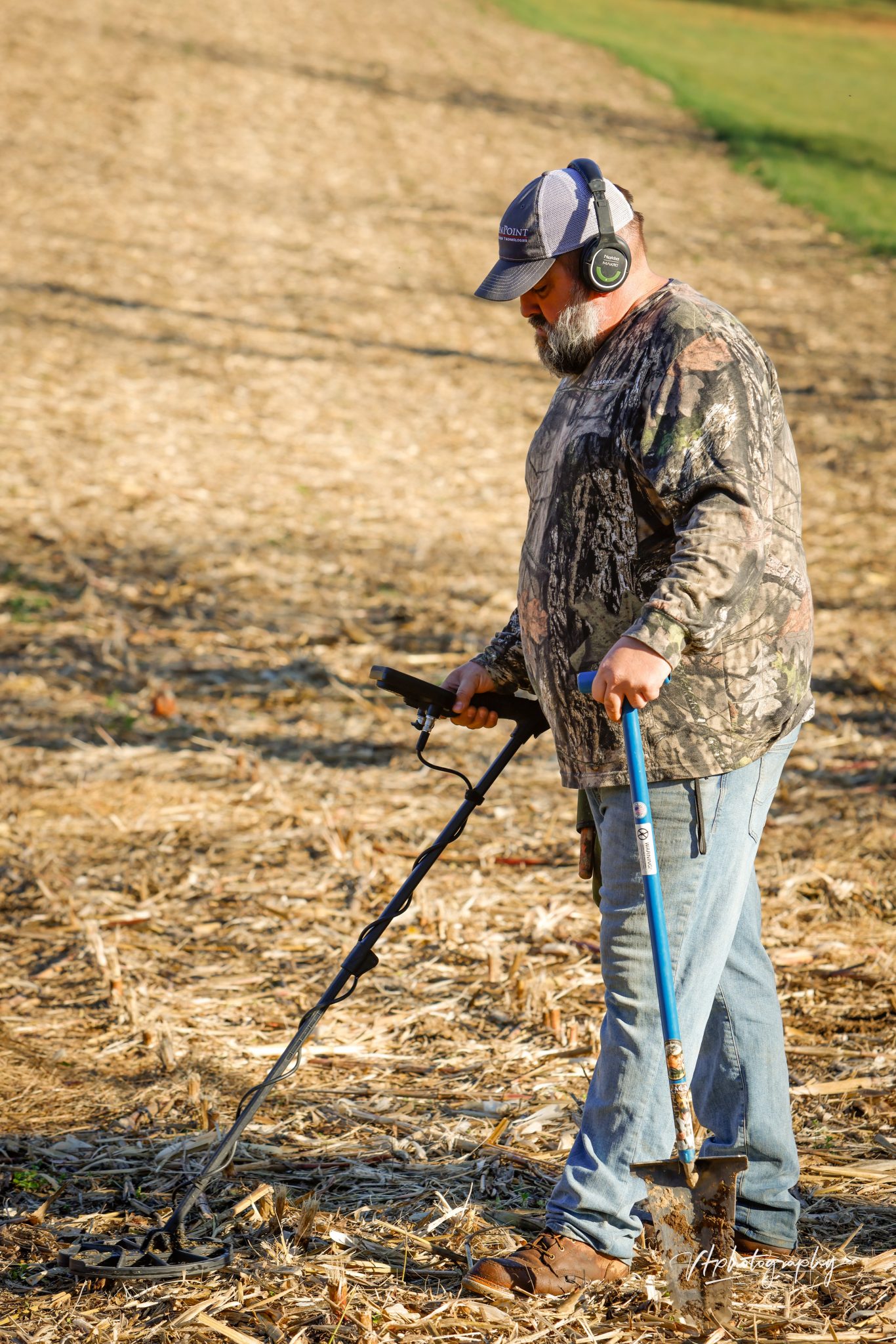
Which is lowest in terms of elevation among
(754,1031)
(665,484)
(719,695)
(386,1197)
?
(386,1197)

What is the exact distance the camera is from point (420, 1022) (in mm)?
4656

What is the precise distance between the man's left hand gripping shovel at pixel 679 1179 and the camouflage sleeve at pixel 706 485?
9.1 inches

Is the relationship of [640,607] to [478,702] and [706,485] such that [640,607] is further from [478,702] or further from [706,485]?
[478,702]

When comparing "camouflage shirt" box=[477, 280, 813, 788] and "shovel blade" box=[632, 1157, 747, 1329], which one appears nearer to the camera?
"camouflage shirt" box=[477, 280, 813, 788]

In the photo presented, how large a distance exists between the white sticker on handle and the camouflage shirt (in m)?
A: 0.15

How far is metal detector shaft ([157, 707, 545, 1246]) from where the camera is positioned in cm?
337

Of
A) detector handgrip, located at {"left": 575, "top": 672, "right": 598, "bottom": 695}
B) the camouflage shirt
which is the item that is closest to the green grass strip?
the camouflage shirt

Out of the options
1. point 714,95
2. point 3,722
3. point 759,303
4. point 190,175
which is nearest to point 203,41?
point 190,175

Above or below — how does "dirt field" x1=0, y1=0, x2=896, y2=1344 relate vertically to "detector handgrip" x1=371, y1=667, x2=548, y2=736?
below

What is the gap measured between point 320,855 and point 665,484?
3326 millimetres

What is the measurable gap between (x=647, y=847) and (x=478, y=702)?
87 cm

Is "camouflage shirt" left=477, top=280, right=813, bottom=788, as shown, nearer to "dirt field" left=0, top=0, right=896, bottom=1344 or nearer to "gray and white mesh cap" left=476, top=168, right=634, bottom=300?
"gray and white mesh cap" left=476, top=168, right=634, bottom=300

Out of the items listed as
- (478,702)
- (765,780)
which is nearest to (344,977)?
(478,702)

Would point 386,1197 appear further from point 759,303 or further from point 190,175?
point 190,175
